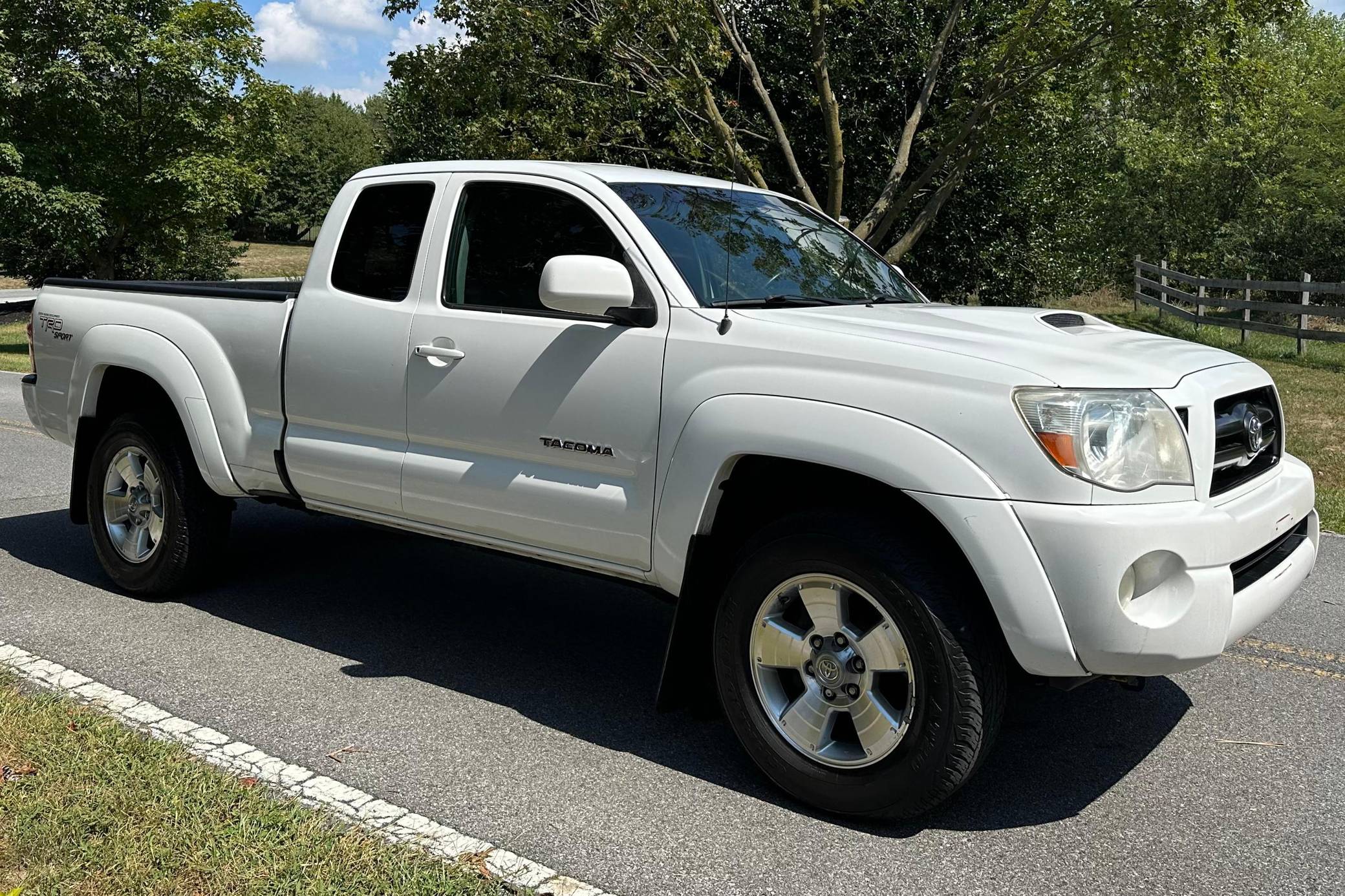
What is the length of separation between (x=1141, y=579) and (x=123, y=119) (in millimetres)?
23811

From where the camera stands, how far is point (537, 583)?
6.45 metres

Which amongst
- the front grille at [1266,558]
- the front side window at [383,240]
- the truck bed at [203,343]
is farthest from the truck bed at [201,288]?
the front grille at [1266,558]

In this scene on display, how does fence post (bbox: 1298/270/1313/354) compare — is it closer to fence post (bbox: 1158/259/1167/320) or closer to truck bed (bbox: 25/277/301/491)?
fence post (bbox: 1158/259/1167/320)

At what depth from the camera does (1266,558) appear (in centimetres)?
385

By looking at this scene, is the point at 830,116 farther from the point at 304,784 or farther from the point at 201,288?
the point at 304,784

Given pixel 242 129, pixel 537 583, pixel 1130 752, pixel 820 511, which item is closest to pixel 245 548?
pixel 537 583

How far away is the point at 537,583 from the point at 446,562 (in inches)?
26.8

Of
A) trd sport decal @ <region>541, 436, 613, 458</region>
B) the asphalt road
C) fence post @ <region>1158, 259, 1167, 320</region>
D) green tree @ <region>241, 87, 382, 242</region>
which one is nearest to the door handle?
trd sport decal @ <region>541, 436, 613, 458</region>

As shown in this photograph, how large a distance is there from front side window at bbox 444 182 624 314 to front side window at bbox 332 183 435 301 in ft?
0.76

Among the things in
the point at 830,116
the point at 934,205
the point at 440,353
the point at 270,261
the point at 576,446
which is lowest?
the point at 576,446

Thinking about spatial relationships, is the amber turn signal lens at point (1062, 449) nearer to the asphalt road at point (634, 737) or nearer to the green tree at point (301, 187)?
the asphalt road at point (634, 737)

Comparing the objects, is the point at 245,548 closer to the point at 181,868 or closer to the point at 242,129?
the point at 181,868

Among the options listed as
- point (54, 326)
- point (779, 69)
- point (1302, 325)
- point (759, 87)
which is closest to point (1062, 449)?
point (54, 326)

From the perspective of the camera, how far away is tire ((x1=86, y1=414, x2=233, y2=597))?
19.0ft
